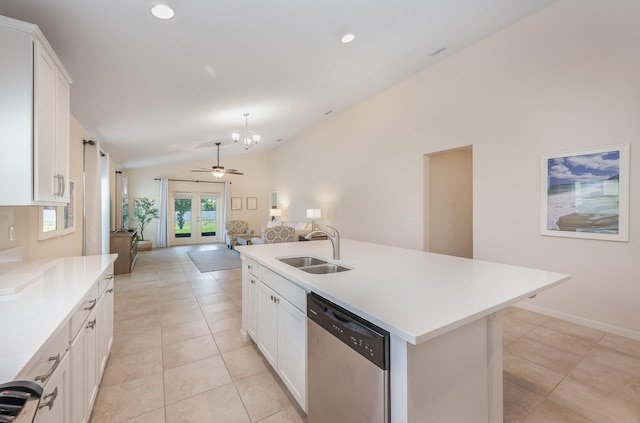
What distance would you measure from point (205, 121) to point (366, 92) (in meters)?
3.05

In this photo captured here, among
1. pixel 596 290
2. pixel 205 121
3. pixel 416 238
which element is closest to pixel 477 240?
pixel 416 238

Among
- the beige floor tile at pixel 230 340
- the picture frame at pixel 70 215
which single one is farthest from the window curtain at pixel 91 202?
the beige floor tile at pixel 230 340

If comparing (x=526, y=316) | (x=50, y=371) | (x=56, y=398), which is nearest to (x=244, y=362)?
(x=56, y=398)

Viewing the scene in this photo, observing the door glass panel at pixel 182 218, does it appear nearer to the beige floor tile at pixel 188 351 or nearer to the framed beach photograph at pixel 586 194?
the beige floor tile at pixel 188 351

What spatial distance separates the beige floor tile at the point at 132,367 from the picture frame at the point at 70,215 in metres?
1.58

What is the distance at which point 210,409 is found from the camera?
1807mm

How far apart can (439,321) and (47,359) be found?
1467 millimetres

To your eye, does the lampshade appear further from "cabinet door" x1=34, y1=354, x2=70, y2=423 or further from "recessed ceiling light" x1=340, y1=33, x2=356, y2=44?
"cabinet door" x1=34, y1=354, x2=70, y2=423

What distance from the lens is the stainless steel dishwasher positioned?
107 cm

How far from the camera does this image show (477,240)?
12.9ft

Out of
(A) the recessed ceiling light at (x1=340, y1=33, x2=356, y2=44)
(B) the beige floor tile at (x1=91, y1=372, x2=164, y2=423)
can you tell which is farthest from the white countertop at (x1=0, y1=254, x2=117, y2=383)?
(A) the recessed ceiling light at (x1=340, y1=33, x2=356, y2=44)

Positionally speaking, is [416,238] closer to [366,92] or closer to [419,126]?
[419,126]

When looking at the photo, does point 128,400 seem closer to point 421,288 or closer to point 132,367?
point 132,367

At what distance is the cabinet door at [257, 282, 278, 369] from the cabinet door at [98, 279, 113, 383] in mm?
1090
